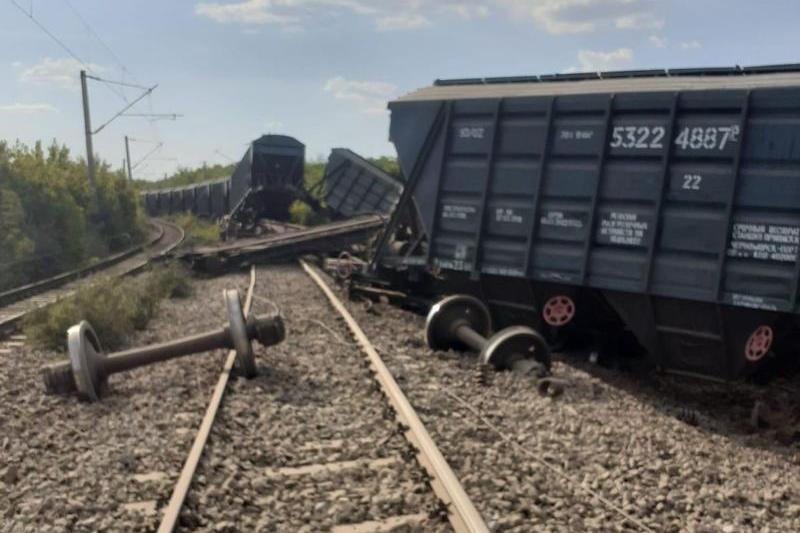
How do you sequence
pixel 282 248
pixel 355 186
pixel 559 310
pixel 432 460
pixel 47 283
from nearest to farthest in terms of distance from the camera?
1. pixel 432 460
2. pixel 559 310
3. pixel 47 283
4. pixel 282 248
5. pixel 355 186

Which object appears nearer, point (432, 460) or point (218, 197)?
point (432, 460)

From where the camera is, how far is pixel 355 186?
2370cm

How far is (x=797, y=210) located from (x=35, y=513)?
6800 millimetres

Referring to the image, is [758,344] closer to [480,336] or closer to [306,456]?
[480,336]

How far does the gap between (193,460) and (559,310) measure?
536cm

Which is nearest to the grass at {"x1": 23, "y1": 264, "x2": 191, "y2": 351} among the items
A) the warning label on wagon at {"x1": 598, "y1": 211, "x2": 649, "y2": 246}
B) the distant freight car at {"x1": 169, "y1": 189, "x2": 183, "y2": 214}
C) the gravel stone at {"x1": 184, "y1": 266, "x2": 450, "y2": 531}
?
the gravel stone at {"x1": 184, "y1": 266, "x2": 450, "y2": 531}

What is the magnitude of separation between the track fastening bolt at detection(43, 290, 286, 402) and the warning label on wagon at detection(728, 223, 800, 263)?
Answer: 4.90 m

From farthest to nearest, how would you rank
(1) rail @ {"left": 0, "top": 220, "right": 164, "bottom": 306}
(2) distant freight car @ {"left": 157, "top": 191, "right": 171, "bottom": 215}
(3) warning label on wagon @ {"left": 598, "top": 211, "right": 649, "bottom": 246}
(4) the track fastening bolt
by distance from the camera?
(2) distant freight car @ {"left": 157, "top": 191, "right": 171, "bottom": 215} → (1) rail @ {"left": 0, "top": 220, "right": 164, "bottom": 306} → (3) warning label on wagon @ {"left": 598, "top": 211, "right": 649, "bottom": 246} → (4) the track fastening bolt

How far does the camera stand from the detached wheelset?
818 cm

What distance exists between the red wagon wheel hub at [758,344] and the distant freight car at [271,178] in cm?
2200

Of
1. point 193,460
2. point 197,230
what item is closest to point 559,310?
point 193,460

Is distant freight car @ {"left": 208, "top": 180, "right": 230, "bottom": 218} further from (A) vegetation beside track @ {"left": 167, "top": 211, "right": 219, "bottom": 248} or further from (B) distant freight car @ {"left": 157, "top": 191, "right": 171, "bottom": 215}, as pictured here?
(B) distant freight car @ {"left": 157, "top": 191, "right": 171, "bottom": 215}

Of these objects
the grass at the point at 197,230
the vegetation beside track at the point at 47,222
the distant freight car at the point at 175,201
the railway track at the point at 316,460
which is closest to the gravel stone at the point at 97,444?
the railway track at the point at 316,460

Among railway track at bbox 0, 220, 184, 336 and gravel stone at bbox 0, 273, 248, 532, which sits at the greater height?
gravel stone at bbox 0, 273, 248, 532
